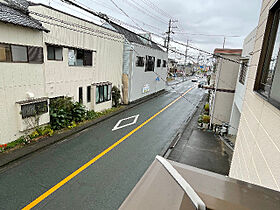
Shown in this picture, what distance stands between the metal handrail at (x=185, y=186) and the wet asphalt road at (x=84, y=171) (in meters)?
4.62

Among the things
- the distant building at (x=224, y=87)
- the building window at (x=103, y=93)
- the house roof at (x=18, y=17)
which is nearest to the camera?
the house roof at (x=18, y=17)

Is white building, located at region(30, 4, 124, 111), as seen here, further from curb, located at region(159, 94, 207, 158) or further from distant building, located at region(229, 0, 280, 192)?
distant building, located at region(229, 0, 280, 192)

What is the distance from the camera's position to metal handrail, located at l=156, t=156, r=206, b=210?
3.57ft

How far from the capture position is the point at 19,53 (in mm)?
7988

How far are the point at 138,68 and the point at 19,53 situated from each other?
12.4 meters

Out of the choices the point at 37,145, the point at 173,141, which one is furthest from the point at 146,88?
the point at 37,145

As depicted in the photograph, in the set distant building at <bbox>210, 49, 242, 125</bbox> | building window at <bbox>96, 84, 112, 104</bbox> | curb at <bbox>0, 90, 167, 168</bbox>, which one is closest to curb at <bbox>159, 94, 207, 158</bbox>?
distant building at <bbox>210, 49, 242, 125</bbox>

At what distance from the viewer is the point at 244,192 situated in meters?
1.24

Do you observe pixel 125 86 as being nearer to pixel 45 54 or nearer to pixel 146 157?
pixel 45 54

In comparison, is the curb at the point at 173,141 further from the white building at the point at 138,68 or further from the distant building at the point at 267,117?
the white building at the point at 138,68

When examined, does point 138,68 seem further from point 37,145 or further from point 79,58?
point 37,145

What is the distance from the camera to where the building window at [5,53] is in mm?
7301

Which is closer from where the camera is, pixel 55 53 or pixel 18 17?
pixel 18 17

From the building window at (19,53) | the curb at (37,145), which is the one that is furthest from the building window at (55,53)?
the curb at (37,145)
